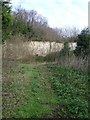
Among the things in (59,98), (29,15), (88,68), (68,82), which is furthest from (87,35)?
(29,15)

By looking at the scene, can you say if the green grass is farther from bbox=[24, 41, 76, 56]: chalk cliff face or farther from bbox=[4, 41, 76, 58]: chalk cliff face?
bbox=[24, 41, 76, 56]: chalk cliff face

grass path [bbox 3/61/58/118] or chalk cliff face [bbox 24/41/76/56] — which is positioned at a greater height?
chalk cliff face [bbox 24/41/76/56]

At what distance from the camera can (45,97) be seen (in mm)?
7434

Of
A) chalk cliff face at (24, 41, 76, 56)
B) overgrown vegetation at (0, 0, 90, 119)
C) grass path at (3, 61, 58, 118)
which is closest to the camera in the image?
grass path at (3, 61, 58, 118)

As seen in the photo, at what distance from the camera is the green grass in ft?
20.0

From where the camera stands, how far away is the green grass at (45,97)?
239 inches

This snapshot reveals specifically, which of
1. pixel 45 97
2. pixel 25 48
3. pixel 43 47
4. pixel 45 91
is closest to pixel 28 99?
pixel 45 97

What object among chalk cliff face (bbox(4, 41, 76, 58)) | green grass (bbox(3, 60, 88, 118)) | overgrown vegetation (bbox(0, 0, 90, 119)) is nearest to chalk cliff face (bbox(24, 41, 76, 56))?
chalk cliff face (bbox(4, 41, 76, 58))

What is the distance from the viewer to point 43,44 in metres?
22.0

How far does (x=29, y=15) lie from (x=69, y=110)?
2403 cm

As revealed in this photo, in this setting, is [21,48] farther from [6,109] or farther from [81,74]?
[6,109]

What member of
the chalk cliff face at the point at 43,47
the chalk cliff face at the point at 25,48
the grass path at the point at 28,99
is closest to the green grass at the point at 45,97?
the grass path at the point at 28,99

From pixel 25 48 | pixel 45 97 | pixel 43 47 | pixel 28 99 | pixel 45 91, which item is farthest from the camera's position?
pixel 43 47

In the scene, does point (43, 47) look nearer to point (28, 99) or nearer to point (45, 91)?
point (45, 91)
